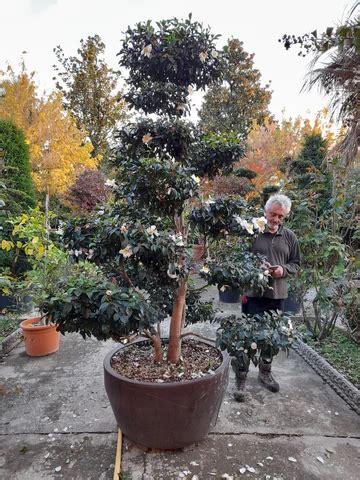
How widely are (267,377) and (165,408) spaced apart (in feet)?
3.84

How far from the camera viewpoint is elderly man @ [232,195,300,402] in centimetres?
246

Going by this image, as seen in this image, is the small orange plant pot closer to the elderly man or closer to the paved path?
the paved path

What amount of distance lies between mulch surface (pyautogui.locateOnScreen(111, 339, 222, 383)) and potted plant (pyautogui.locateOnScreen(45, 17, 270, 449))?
10 millimetres

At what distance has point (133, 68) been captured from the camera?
192 cm

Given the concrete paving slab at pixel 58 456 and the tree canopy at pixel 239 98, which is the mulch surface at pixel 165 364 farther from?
the tree canopy at pixel 239 98

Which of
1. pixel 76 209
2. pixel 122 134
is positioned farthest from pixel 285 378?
pixel 76 209

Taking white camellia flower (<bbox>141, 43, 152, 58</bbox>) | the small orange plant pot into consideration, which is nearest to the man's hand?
white camellia flower (<bbox>141, 43, 152, 58</bbox>)

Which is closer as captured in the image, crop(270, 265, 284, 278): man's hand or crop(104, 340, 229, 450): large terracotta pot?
crop(104, 340, 229, 450): large terracotta pot

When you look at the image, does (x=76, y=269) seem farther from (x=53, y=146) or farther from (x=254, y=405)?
(x=53, y=146)

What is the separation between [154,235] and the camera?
67.0 inches

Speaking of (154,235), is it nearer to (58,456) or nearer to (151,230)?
(151,230)

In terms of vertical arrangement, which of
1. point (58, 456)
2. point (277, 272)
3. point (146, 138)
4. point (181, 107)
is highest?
A: point (181, 107)

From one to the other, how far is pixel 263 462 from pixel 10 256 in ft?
13.3

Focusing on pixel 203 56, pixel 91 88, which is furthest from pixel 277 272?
pixel 91 88
